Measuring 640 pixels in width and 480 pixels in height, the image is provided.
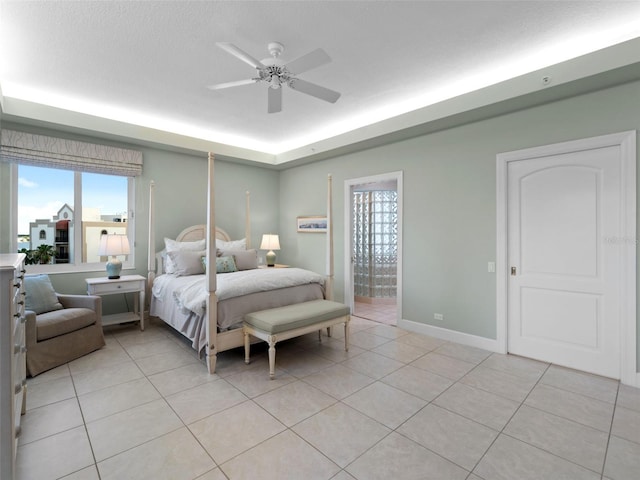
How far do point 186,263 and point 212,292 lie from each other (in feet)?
4.81

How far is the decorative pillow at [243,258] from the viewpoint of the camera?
462 cm

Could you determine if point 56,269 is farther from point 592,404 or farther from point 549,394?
point 592,404

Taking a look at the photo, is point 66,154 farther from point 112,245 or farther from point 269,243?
point 269,243

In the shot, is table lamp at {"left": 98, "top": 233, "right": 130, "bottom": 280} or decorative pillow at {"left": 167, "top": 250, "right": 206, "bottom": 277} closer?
table lamp at {"left": 98, "top": 233, "right": 130, "bottom": 280}

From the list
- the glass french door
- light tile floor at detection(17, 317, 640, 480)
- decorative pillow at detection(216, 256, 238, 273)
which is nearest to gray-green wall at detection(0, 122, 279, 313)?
decorative pillow at detection(216, 256, 238, 273)

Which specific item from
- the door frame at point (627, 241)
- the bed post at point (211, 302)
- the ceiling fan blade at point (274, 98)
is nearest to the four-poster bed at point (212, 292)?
the bed post at point (211, 302)

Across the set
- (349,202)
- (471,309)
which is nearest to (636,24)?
(471,309)

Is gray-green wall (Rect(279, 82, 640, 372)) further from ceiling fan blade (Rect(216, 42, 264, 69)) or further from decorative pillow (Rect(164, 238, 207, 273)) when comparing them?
decorative pillow (Rect(164, 238, 207, 273))

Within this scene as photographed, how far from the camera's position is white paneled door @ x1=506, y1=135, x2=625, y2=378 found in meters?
2.78

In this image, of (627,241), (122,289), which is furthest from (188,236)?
(627,241)

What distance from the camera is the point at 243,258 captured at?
4.68 meters

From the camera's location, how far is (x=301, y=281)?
3.76 meters

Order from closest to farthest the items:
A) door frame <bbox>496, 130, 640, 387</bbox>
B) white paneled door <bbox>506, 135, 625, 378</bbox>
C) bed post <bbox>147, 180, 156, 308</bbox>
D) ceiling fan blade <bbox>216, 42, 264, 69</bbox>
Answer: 1. ceiling fan blade <bbox>216, 42, 264, 69</bbox>
2. door frame <bbox>496, 130, 640, 387</bbox>
3. white paneled door <bbox>506, 135, 625, 378</bbox>
4. bed post <bbox>147, 180, 156, 308</bbox>

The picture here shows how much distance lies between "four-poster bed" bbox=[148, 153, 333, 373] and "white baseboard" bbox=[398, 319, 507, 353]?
3.98 feet
